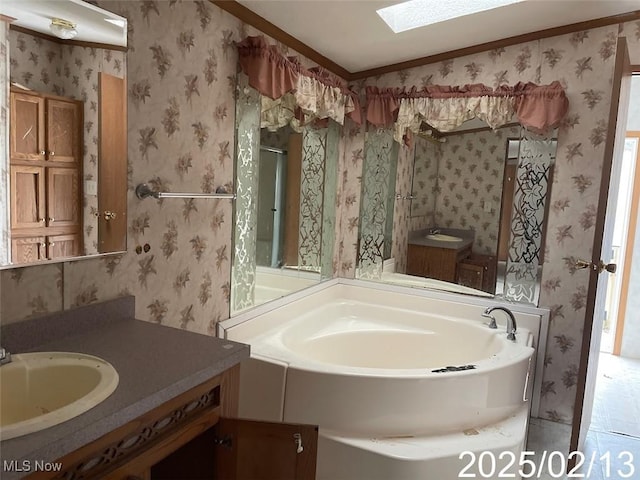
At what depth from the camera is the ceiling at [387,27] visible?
88.4 inches

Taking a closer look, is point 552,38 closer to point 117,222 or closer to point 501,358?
point 501,358

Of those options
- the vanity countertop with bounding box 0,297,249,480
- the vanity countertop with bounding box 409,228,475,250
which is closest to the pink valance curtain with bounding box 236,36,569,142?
the vanity countertop with bounding box 409,228,475,250

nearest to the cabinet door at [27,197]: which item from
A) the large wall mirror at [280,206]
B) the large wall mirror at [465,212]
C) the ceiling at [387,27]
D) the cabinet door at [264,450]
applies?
the cabinet door at [264,450]

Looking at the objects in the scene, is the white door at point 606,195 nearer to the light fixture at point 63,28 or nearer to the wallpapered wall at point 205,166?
the wallpapered wall at point 205,166

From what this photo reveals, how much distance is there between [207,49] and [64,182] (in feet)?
2.93

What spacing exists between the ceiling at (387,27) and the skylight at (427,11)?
0.13 feet

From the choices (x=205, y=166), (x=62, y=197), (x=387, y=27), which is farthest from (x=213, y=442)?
(x=387, y=27)

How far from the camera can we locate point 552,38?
8.93 ft

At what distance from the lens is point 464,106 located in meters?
2.96

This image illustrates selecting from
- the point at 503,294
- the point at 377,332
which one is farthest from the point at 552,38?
the point at 377,332

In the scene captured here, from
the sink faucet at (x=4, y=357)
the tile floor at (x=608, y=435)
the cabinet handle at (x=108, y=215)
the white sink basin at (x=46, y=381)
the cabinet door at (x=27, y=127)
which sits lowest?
the tile floor at (x=608, y=435)

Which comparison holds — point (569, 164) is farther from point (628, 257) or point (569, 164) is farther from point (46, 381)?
point (46, 381)

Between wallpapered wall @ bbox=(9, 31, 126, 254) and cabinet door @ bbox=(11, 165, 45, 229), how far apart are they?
0.50 ft

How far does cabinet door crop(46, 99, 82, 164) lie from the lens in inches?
55.7
